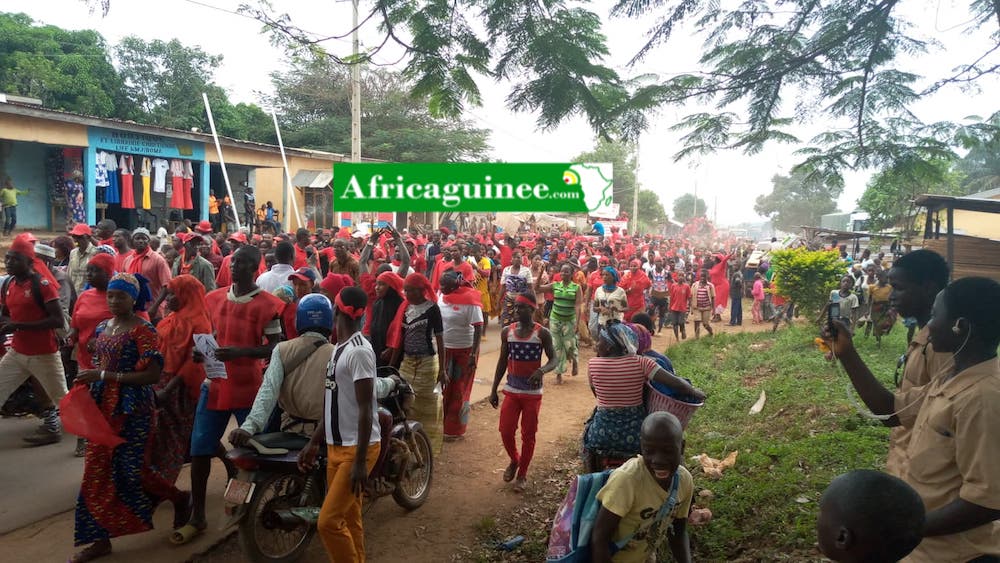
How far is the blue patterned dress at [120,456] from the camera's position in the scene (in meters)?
3.86

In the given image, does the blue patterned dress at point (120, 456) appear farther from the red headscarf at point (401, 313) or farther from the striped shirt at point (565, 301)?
the striped shirt at point (565, 301)

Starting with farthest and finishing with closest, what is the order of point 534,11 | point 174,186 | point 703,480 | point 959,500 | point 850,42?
point 174,186, point 703,480, point 850,42, point 534,11, point 959,500

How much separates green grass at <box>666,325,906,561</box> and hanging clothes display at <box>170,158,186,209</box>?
13739mm

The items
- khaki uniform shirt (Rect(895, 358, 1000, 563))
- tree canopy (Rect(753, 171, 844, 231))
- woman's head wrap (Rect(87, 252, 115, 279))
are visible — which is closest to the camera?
khaki uniform shirt (Rect(895, 358, 1000, 563))

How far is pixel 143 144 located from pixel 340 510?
15.9 metres

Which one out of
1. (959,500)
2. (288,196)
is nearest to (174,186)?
(288,196)

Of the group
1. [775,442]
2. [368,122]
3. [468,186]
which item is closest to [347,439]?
[775,442]

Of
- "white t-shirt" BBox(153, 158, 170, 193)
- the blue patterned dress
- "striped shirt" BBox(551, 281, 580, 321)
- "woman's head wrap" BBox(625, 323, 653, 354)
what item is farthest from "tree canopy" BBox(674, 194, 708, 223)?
the blue patterned dress

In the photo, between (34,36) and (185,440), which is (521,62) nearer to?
(185,440)

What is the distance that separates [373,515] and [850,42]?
16.1ft

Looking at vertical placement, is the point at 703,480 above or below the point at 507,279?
below

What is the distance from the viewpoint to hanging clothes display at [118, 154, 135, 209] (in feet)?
51.9

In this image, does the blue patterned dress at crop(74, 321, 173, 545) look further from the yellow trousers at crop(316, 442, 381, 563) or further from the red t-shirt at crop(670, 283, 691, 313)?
the red t-shirt at crop(670, 283, 691, 313)

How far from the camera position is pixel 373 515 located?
16.2 feet
